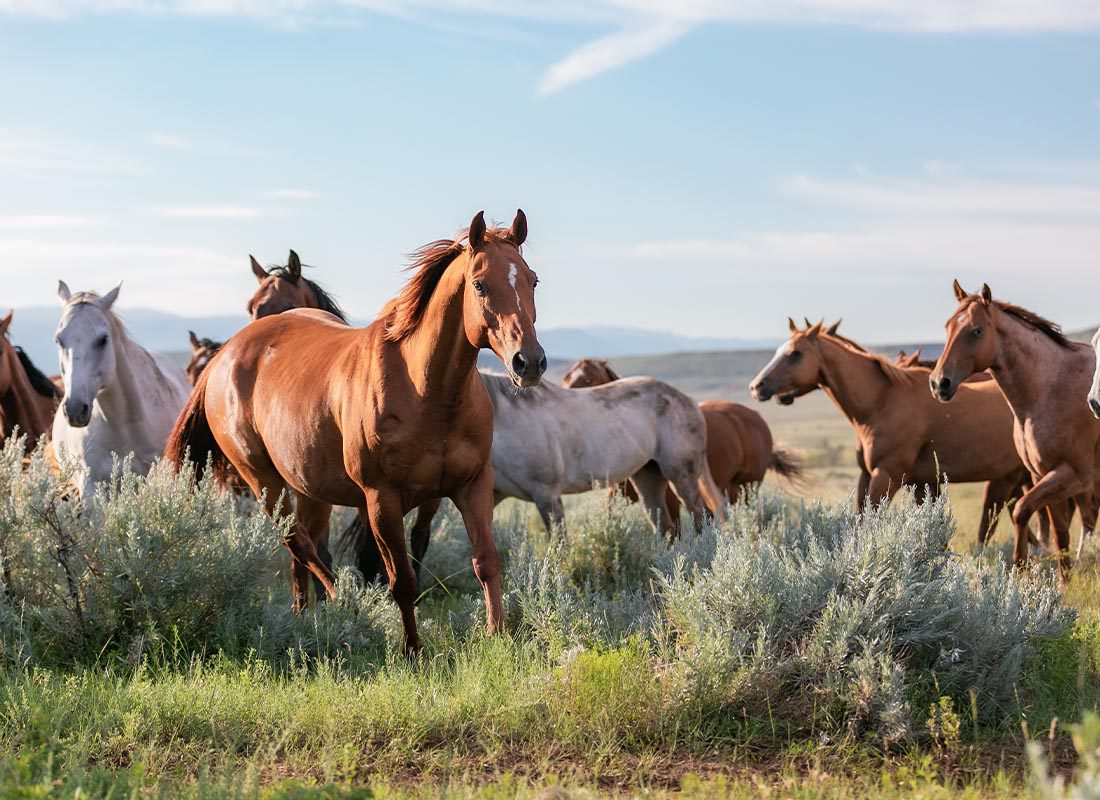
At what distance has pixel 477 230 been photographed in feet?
17.6

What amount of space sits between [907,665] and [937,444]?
6.07 meters

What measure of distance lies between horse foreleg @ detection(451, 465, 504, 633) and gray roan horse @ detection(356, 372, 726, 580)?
2.04 metres

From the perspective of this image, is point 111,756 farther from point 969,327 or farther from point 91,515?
point 969,327

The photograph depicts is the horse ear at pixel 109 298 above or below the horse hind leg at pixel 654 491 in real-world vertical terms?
above

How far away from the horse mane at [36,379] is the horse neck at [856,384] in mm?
7382

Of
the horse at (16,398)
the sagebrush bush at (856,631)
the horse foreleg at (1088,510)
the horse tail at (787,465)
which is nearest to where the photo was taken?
the sagebrush bush at (856,631)

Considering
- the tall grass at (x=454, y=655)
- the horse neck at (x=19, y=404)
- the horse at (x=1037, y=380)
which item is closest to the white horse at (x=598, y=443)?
the horse at (x=1037, y=380)

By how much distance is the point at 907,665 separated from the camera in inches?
196

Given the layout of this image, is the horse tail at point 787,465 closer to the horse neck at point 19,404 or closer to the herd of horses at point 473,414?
the herd of horses at point 473,414

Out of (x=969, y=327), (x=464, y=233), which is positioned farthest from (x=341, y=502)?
(x=969, y=327)

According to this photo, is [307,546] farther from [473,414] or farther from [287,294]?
[287,294]

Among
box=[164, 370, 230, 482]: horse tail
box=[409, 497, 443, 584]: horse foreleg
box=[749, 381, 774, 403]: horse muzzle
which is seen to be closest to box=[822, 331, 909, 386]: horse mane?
box=[749, 381, 774, 403]: horse muzzle

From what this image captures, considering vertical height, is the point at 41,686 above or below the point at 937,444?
below

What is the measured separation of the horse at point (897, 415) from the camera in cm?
1060
